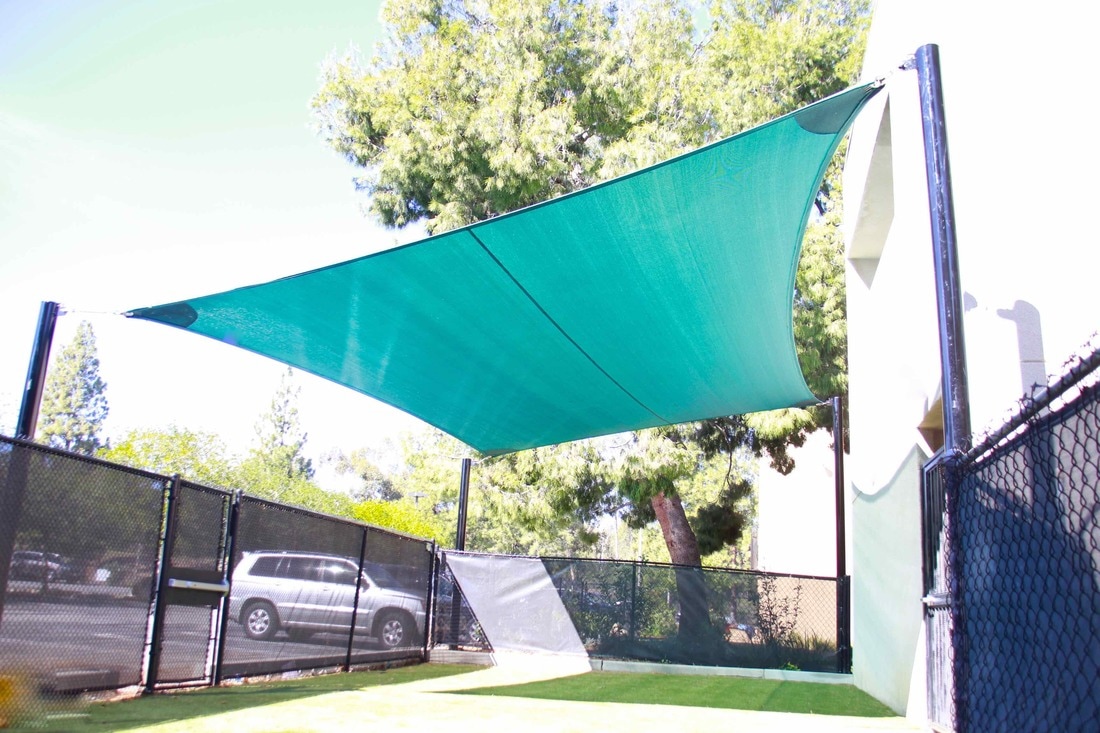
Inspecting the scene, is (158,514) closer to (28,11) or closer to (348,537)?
(348,537)

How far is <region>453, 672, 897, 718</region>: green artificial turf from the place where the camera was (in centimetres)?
567

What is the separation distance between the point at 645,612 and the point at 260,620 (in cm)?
484

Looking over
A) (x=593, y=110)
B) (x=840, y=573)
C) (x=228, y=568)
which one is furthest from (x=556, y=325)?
(x=593, y=110)

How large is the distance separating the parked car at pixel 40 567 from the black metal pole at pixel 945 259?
11.9 feet

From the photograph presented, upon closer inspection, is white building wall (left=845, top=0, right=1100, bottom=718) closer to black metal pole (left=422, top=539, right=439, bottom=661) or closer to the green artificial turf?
the green artificial turf

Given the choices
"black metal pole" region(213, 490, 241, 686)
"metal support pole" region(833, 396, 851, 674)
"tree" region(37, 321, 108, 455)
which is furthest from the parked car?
"tree" region(37, 321, 108, 455)

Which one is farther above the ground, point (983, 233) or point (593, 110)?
point (593, 110)

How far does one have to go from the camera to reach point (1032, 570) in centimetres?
165

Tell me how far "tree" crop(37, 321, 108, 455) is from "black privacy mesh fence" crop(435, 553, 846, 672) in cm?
4057

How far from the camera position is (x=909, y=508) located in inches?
203

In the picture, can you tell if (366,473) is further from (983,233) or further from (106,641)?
(983,233)

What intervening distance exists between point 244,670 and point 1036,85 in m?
5.39

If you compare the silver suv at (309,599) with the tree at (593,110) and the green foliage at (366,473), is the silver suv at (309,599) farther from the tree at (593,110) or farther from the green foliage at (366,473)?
the green foliage at (366,473)

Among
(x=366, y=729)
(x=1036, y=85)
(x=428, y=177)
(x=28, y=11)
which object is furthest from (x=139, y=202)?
(x=1036, y=85)
